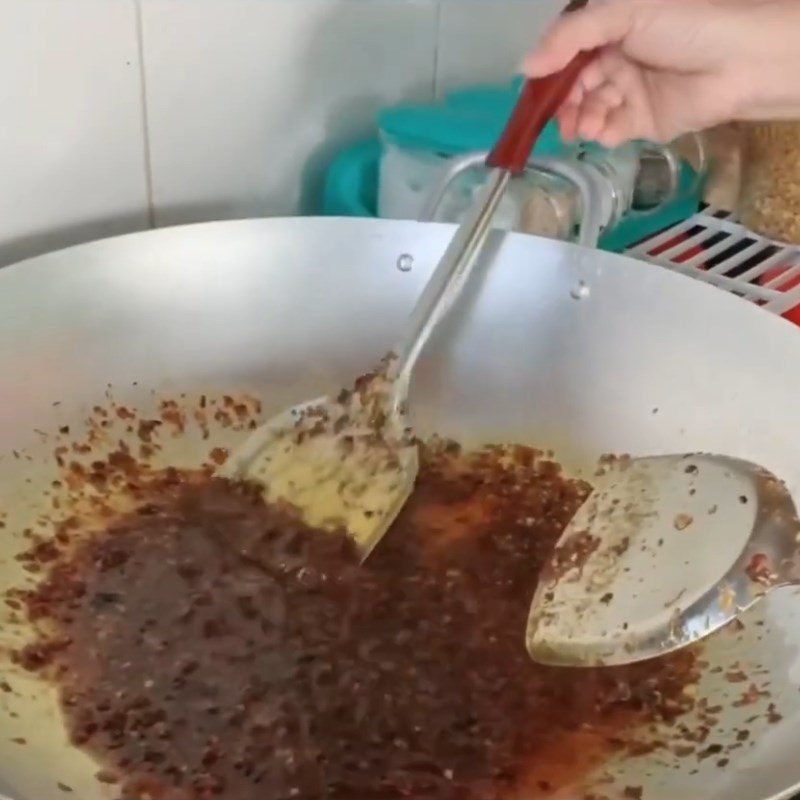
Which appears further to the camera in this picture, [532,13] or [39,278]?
[532,13]

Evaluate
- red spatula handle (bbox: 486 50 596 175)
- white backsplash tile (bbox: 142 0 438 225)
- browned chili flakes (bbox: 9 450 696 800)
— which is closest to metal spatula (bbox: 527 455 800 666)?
browned chili flakes (bbox: 9 450 696 800)

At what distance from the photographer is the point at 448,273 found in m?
0.62

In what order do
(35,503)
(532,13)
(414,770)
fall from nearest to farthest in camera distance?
(414,770) → (35,503) → (532,13)

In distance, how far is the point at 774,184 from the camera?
2.69 feet

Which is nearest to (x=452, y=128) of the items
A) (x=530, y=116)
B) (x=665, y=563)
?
(x=530, y=116)

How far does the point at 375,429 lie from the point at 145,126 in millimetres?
233

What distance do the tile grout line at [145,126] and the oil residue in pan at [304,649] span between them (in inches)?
5.4

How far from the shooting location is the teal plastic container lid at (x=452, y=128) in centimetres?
74

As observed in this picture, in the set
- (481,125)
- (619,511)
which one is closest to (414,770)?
(619,511)

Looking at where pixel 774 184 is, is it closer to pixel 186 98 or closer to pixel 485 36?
pixel 485 36

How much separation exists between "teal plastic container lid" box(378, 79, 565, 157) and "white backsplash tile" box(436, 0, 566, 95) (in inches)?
3.2

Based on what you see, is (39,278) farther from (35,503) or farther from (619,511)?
(619,511)

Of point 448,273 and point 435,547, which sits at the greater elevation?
point 448,273

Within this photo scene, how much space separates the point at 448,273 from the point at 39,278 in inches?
8.7
